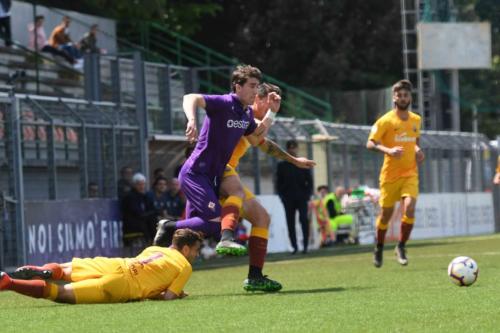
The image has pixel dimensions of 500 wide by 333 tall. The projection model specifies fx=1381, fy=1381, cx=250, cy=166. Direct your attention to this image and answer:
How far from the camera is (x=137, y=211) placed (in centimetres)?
2252

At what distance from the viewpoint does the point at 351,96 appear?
4028 centimetres

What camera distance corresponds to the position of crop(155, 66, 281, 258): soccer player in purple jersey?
12320 millimetres

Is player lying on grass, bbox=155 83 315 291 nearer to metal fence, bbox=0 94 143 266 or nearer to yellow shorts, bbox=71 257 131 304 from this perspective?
yellow shorts, bbox=71 257 131 304

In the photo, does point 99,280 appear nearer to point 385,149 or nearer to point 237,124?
point 237,124

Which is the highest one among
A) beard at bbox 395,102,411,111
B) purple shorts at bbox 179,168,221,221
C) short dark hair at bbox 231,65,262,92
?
short dark hair at bbox 231,65,262,92

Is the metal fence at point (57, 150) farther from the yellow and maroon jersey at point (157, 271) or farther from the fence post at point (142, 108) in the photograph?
the yellow and maroon jersey at point (157, 271)

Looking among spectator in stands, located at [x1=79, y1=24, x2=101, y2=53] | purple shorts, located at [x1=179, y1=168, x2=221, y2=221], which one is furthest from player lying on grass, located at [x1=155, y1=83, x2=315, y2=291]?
spectator in stands, located at [x1=79, y1=24, x2=101, y2=53]

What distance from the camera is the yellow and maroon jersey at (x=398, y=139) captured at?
17.4m

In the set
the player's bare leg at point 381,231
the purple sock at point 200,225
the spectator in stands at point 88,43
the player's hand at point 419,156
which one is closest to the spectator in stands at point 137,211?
the player's bare leg at point 381,231

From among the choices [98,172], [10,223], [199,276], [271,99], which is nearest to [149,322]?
[271,99]

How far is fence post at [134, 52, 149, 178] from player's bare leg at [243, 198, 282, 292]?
11029mm

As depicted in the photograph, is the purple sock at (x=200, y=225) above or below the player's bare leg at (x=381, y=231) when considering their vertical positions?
above

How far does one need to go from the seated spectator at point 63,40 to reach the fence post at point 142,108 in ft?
22.6

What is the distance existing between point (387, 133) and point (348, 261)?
3.31m
